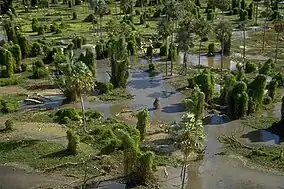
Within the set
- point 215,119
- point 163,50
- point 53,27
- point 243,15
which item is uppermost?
point 243,15

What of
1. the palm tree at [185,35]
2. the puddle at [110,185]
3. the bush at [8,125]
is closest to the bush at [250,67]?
the palm tree at [185,35]

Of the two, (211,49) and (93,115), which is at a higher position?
(211,49)

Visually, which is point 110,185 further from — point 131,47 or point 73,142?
point 131,47

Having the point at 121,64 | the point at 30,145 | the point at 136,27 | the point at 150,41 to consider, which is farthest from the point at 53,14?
the point at 30,145

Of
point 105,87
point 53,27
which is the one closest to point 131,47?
point 105,87

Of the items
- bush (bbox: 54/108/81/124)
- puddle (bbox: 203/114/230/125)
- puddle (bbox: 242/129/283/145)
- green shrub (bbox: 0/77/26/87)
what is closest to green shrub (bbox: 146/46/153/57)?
green shrub (bbox: 0/77/26/87)

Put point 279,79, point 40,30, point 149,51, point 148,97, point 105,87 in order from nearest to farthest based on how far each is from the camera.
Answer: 1. point 148,97
2. point 105,87
3. point 279,79
4. point 149,51
5. point 40,30

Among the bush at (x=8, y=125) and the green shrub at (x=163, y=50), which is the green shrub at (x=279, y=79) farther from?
the bush at (x=8, y=125)
